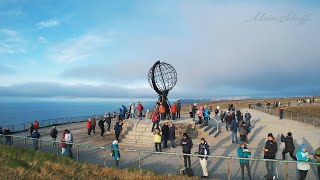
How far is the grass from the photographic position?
11055 mm

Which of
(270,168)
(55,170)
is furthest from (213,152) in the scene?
(55,170)

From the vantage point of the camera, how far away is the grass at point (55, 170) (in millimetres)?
11055

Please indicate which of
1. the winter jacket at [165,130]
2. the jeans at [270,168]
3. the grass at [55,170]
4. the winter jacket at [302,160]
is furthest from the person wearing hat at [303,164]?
the winter jacket at [165,130]

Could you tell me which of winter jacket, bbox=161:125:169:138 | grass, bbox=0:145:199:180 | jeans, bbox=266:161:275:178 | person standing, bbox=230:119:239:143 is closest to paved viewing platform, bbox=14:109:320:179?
jeans, bbox=266:161:275:178

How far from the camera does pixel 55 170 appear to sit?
469 inches

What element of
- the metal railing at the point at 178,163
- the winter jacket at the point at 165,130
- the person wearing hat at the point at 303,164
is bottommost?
the metal railing at the point at 178,163

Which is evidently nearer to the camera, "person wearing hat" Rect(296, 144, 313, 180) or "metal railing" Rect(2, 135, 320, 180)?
"person wearing hat" Rect(296, 144, 313, 180)

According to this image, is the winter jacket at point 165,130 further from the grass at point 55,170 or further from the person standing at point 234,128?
the grass at point 55,170

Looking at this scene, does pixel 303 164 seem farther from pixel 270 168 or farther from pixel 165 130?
pixel 165 130

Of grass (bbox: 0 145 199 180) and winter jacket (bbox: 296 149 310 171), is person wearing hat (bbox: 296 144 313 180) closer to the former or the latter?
winter jacket (bbox: 296 149 310 171)

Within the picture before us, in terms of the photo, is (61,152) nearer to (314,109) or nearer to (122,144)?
(122,144)

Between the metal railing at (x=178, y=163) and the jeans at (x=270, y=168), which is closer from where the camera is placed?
the jeans at (x=270, y=168)

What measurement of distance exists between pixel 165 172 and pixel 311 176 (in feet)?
18.6

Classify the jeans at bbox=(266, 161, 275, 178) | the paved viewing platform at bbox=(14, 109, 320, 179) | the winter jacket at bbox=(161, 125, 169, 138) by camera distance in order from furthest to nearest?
the winter jacket at bbox=(161, 125, 169, 138)
the paved viewing platform at bbox=(14, 109, 320, 179)
the jeans at bbox=(266, 161, 275, 178)
